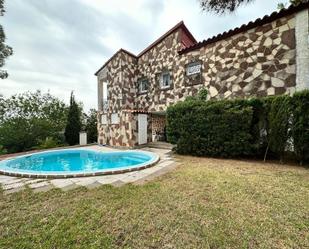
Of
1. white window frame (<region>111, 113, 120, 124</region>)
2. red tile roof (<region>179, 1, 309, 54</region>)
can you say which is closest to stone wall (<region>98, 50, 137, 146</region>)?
white window frame (<region>111, 113, 120, 124</region>)

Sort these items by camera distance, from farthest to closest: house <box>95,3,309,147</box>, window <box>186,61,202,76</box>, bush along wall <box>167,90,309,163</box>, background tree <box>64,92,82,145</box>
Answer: background tree <box>64,92,82,145</box>, window <box>186,61,202,76</box>, house <box>95,3,309,147</box>, bush along wall <box>167,90,309,163</box>

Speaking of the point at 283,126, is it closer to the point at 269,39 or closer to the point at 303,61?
Result: the point at 303,61

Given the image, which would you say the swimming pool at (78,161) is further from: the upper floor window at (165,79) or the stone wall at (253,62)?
the stone wall at (253,62)

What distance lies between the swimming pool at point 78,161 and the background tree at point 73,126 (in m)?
4.43

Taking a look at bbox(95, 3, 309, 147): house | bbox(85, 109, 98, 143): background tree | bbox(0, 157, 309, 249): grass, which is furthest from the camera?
bbox(85, 109, 98, 143): background tree

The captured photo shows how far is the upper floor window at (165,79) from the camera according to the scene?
1351 centimetres

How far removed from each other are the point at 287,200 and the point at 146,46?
598 inches

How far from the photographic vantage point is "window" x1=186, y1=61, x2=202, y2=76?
1141 cm

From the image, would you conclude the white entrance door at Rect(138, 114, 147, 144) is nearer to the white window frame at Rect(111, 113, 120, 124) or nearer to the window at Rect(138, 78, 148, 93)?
the white window frame at Rect(111, 113, 120, 124)

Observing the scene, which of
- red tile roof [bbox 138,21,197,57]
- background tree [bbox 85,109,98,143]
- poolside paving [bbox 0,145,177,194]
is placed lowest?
poolside paving [bbox 0,145,177,194]

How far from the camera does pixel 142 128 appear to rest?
13.5 metres

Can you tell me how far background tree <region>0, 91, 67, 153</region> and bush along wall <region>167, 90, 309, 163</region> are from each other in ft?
40.7

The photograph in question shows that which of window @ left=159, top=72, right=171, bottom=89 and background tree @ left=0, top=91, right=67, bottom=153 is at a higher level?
window @ left=159, top=72, right=171, bottom=89

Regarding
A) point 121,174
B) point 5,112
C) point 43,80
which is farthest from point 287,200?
point 43,80
